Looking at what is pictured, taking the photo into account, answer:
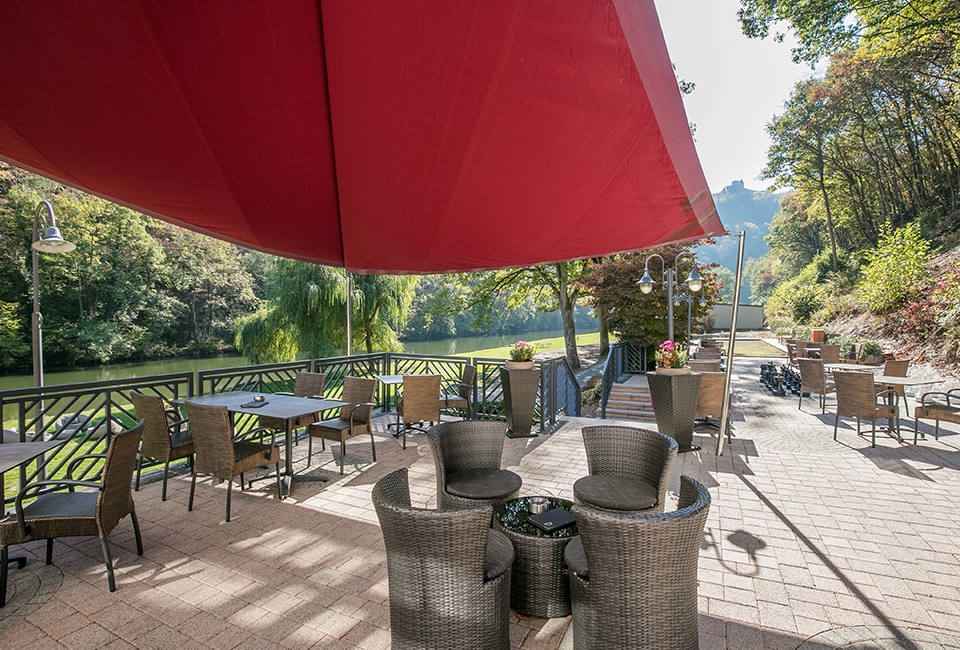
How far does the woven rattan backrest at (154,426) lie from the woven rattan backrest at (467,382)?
11.7 ft

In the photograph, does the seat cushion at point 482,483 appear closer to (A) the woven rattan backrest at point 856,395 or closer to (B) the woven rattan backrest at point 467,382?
(B) the woven rattan backrest at point 467,382

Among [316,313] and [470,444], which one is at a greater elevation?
[316,313]

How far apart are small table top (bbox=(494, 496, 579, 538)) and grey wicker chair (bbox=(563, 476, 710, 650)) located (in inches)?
19.6

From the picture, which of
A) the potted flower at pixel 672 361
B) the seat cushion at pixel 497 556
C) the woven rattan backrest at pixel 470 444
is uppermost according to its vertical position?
the potted flower at pixel 672 361

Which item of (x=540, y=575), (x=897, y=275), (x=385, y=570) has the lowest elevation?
(x=385, y=570)

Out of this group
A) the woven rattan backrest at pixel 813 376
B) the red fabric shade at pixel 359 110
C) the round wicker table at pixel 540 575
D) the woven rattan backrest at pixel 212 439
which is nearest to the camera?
the red fabric shade at pixel 359 110

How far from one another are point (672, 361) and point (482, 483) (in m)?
3.41

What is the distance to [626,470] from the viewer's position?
286 cm

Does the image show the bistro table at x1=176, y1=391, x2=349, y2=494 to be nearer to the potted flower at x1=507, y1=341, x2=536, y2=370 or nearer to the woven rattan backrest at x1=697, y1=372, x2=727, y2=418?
the potted flower at x1=507, y1=341, x2=536, y2=370

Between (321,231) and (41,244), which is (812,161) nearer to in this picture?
(321,231)

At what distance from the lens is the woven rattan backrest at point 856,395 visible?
5.06 metres

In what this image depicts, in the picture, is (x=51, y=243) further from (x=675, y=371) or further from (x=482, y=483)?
(x=675, y=371)

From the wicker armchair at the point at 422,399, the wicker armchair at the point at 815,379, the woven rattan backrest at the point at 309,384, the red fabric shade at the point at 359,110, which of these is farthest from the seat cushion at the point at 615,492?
the wicker armchair at the point at 815,379

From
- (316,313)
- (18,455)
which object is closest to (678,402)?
(18,455)
